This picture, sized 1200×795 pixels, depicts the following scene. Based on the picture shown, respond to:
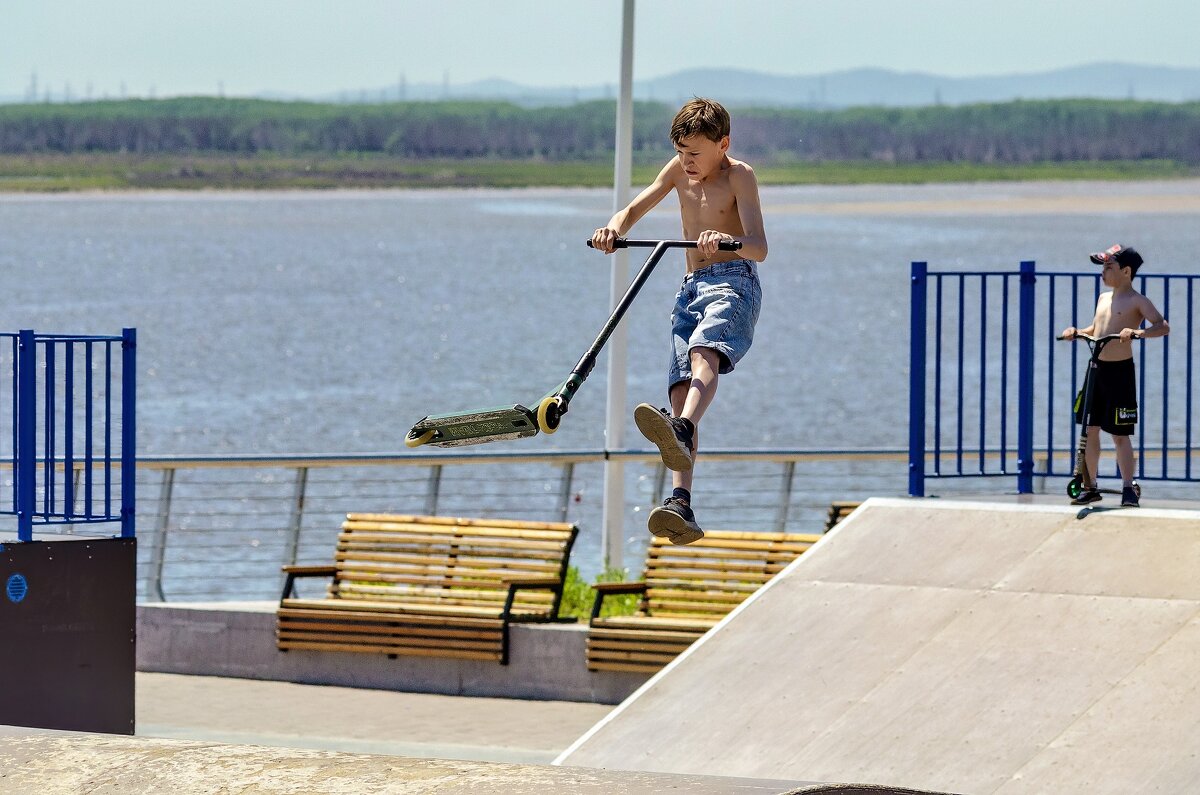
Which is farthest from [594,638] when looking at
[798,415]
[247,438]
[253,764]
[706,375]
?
[798,415]

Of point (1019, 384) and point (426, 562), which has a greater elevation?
point (1019, 384)

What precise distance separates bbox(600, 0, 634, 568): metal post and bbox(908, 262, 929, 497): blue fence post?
100 inches

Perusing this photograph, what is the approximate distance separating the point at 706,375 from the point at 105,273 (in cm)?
9572

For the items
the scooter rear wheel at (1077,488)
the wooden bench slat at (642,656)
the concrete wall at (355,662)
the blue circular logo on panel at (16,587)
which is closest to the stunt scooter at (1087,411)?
the scooter rear wheel at (1077,488)

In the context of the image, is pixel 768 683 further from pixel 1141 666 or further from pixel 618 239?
pixel 618 239

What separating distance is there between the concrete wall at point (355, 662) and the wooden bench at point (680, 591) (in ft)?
0.68

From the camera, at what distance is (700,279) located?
25.9 feet

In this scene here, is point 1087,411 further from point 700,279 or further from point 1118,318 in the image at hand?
point 700,279

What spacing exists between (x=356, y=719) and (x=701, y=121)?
5.97 metres

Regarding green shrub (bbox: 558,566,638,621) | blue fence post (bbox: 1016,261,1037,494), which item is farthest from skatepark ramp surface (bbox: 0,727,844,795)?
green shrub (bbox: 558,566,638,621)

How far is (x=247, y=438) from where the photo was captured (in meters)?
51.4

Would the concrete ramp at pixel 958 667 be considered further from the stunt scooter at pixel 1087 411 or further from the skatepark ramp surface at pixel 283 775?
the skatepark ramp surface at pixel 283 775

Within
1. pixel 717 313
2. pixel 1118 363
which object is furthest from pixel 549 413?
pixel 1118 363

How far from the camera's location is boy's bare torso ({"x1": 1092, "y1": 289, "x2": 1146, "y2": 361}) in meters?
11.5
